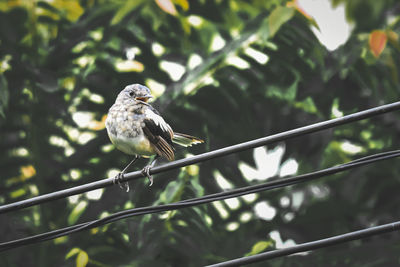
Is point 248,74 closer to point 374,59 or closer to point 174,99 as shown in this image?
point 174,99

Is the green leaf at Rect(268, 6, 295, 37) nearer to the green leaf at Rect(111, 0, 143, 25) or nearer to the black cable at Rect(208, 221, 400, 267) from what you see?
the green leaf at Rect(111, 0, 143, 25)

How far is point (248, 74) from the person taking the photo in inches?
221

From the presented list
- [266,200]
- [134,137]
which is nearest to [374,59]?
[266,200]

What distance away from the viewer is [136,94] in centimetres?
523

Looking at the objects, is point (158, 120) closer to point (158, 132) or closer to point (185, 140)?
point (158, 132)

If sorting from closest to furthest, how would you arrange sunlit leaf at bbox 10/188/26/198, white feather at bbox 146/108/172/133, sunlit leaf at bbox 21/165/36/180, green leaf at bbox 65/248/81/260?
1. green leaf at bbox 65/248/81/260
2. white feather at bbox 146/108/172/133
3. sunlit leaf at bbox 10/188/26/198
4. sunlit leaf at bbox 21/165/36/180

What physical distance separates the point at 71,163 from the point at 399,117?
3.31 m

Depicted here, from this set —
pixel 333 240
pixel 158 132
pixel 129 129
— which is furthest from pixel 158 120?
pixel 333 240

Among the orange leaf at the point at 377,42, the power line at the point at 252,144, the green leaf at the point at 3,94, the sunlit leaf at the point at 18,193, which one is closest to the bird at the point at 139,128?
the green leaf at the point at 3,94

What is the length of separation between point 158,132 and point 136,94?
0.38 meters

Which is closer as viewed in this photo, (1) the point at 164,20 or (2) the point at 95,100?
(1) the point at 164,20

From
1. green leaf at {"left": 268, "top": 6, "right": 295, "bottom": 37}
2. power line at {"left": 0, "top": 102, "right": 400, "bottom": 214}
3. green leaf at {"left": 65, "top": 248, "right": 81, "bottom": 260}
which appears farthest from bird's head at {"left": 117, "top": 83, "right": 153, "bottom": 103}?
power line at {"left": 0, "top": 102, "right": 400, "bottom": 214}

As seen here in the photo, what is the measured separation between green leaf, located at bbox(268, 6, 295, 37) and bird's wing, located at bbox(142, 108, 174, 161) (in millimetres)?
1102

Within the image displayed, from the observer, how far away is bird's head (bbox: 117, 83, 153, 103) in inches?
204
